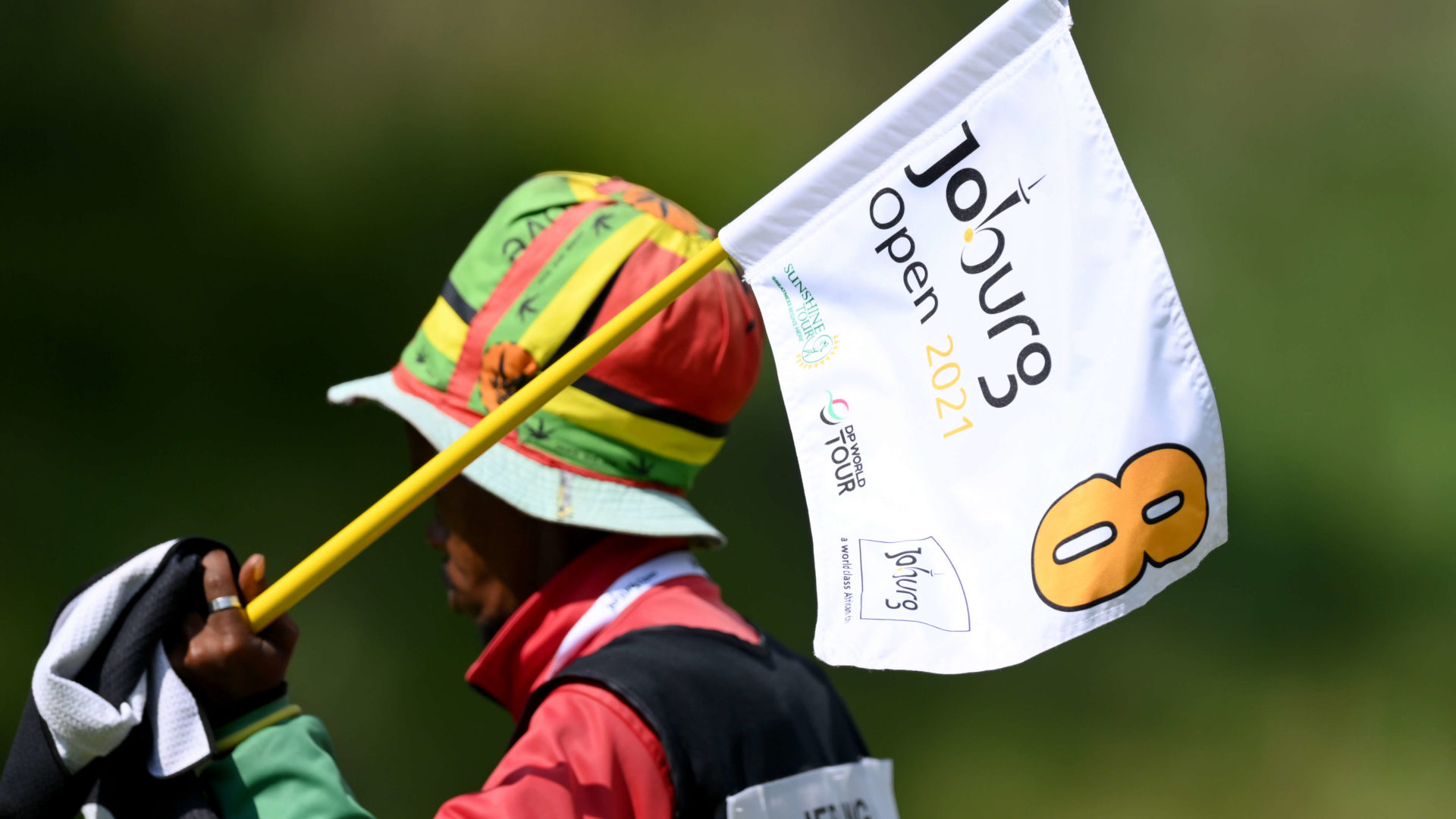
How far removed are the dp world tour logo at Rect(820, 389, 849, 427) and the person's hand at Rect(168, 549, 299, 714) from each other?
0.52 meters

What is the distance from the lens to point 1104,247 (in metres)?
1.08

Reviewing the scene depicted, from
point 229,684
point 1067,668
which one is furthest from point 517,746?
point 1067,668

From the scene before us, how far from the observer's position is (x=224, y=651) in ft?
3.67

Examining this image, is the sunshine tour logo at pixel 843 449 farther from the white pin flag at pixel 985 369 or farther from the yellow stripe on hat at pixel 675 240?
the yellow stripe on hat at pixel 675 240

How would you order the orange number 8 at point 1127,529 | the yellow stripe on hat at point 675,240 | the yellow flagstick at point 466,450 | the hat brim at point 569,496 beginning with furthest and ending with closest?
the yellow stripe on hat at point 675,240, the hat brim at point 569,496, the yellow flagstick at point 466,450, the orange number 8 at point 1127,529

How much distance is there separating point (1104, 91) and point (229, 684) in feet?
10.9

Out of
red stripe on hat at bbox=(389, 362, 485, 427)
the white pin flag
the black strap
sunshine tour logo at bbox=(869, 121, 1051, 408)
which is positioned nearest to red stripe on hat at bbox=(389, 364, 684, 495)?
red stripe on hat at bbox=(389, 362, 485, 427)

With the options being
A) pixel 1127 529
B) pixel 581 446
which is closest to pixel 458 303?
pixel 581 446

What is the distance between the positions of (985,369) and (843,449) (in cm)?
14

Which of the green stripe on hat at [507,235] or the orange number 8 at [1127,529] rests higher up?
the green stripe on hat at [507,235]

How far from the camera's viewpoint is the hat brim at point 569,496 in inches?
55.7

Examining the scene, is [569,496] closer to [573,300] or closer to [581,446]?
[581,446]

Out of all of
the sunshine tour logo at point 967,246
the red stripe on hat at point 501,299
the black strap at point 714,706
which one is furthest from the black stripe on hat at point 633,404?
the sunshine tour logo at point 967,246

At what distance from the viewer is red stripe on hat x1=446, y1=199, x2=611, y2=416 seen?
59.4 inches
